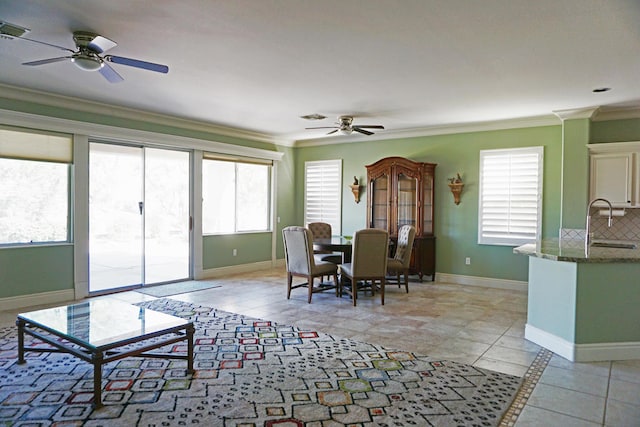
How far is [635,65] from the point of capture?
376cm

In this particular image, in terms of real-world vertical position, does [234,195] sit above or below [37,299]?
above

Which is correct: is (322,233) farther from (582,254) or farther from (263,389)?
(263,389)

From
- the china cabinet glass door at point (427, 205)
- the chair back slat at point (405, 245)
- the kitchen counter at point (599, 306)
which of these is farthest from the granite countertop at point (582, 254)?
the china cabinet glass door at point (427, 205)

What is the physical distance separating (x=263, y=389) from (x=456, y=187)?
16.1 feet

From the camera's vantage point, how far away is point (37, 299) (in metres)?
5.12

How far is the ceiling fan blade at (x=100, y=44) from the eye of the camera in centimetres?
301

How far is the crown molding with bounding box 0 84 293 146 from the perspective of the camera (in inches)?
193

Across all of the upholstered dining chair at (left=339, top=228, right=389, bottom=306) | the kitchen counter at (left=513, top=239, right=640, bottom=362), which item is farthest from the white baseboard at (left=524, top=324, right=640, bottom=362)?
the upholstered dining chair at (left=339, top=228, right=389, bottom=306)

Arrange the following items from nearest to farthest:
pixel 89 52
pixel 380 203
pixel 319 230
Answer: pixel 89 52, pixel 319 230, pixel 380 203

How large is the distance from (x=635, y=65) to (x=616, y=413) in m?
2.95

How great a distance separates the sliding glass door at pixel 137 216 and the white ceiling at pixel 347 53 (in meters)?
0.89

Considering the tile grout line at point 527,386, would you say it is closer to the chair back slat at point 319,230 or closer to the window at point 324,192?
the chair back slat at point 319,230

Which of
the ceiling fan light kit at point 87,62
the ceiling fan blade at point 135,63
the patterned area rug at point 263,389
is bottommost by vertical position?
the patterned area rug at point 263,389

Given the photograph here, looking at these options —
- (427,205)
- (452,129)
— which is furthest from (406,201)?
(452,129)
